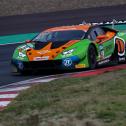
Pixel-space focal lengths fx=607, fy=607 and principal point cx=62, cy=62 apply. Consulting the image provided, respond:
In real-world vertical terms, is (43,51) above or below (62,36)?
below

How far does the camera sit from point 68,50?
49.0 ft

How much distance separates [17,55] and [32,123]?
25.4ft

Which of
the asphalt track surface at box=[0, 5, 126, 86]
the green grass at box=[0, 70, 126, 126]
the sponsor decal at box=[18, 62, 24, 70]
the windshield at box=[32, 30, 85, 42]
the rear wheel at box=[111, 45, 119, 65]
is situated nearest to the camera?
the green grass at box=[0, 70, 126, 126]

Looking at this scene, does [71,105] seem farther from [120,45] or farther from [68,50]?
[120,45]

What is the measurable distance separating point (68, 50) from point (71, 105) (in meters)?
6.34

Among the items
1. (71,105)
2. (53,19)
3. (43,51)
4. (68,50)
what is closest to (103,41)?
(68,50)

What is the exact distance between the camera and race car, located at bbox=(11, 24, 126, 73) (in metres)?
14.9

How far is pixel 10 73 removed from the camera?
16.0m

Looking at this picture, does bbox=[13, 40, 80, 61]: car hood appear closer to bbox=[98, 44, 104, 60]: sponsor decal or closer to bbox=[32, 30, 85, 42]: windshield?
bbox=[32, 30, 85, 42]: windshield

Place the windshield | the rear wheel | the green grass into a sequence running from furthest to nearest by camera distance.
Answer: the rear wheel, the windshield, the green grass

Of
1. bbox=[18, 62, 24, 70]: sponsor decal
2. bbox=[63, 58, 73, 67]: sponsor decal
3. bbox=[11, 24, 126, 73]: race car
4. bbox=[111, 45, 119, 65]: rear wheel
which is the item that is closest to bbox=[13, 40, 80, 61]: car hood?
bbox=[11, 24, 126, 73]: race car

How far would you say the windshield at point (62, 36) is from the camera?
15.7 m

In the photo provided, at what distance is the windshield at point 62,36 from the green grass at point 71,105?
4.34 metres

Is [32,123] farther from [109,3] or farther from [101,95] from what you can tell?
[109,3]
